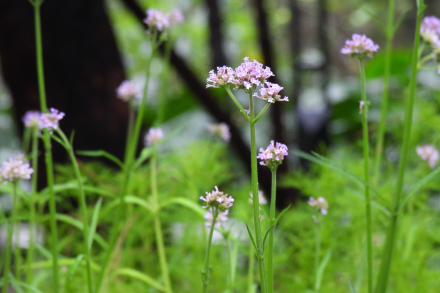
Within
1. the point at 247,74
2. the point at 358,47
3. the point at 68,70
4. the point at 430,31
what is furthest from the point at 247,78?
the point at 68,70

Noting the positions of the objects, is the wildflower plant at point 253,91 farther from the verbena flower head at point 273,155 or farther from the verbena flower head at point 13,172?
the verbena flower head at point 13,172

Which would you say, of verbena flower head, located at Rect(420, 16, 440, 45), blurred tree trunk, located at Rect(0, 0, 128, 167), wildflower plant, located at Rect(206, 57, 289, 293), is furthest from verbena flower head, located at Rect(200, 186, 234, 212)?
blurred tree trunk, located at Rect(0, 0, 128, 167)

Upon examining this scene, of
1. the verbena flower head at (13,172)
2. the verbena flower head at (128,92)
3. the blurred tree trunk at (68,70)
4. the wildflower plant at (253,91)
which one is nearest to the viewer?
the wildflower plant at (253,91)

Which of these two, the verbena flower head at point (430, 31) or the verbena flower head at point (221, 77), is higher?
the verbena flower head at point (430, 31)

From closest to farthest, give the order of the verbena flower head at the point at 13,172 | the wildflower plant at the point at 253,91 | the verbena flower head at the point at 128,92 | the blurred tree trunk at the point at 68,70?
1. the wildflower plant at the point at 253,91
2. the verbena flower head at the point at 13,172
3. the verbena flower head at the point at 128,92
4. the blurred tree trunk at the point at 68,70

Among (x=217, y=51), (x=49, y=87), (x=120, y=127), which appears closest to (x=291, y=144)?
(x=217, y=51)

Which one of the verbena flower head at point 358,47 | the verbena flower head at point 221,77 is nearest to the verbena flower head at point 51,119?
the verbena flower head at point 221,77

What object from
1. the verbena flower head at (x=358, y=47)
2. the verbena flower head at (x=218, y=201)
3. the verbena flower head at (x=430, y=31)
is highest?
the verbena flower head at (x=430, y=31)
